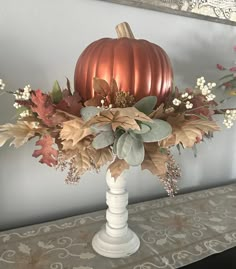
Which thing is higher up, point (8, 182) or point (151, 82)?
point (151, 82)

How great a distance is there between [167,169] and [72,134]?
0.21 m

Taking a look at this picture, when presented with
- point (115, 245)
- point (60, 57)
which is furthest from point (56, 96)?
point (115, 245)

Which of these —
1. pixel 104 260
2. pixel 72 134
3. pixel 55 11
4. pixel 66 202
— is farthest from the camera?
pixel 66 202

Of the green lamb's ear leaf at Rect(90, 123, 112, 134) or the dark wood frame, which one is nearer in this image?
the green lamb's ear leaf at Rect(90, 123, 112, 134)

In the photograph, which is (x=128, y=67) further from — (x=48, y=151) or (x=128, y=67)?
(x=48, y=151)

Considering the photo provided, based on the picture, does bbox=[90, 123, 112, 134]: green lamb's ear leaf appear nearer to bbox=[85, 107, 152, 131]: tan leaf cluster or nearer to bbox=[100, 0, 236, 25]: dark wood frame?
bbox=[85, 107, 152, 131]: tan leaf cluster

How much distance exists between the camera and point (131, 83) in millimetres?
558

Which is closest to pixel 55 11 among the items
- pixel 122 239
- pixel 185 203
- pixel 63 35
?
pixel 63 35

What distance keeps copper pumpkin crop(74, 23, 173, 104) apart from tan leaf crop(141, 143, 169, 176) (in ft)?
0.35

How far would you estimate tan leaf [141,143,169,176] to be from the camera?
53cm

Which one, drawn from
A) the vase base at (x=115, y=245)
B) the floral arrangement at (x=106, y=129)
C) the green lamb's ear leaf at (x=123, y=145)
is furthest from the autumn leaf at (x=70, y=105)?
the vase base at (x=115, y=245)

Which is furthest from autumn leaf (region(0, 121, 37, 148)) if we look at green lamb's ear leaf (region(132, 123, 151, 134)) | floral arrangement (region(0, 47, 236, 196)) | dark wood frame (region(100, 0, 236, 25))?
dark wood frame (region(100, 0, 236, 25))

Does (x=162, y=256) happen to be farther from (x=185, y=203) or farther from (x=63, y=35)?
(x=63, y=35)

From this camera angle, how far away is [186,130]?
0.53 m
